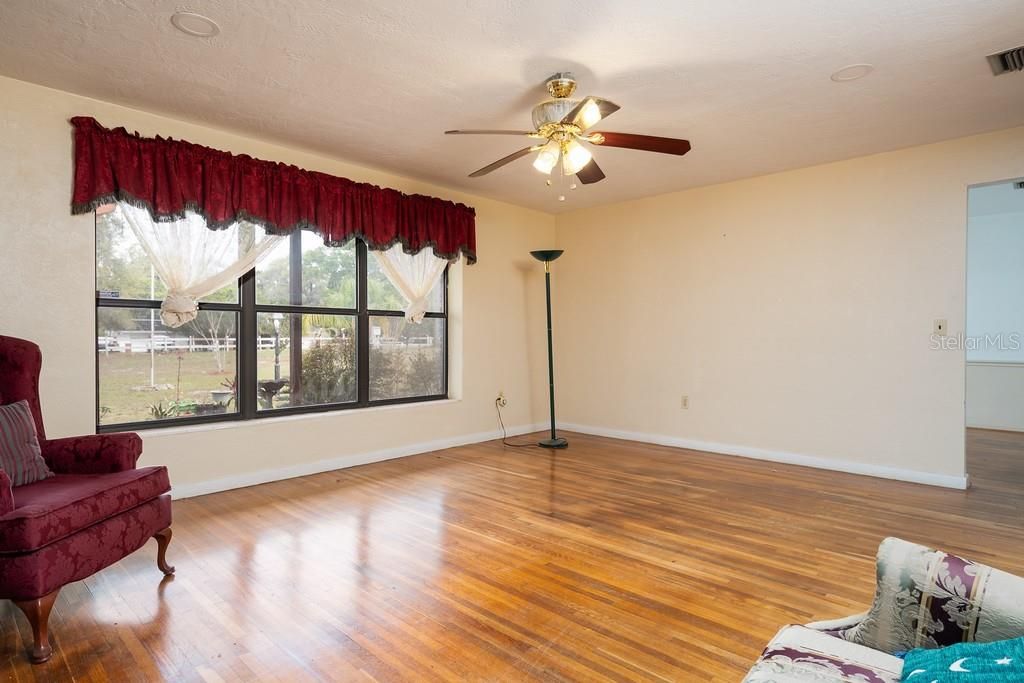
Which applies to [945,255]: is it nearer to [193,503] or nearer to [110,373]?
[193,503]

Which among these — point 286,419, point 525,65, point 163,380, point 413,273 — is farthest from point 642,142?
point 163,380

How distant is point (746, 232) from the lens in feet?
16.5

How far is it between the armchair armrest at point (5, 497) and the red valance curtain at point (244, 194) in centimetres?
200

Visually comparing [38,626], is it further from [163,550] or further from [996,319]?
[996,319]

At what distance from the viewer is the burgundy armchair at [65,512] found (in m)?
1.86

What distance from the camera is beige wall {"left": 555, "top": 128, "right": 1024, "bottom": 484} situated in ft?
13.4

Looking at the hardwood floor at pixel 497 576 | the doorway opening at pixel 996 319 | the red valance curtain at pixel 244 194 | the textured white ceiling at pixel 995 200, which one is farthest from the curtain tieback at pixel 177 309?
the doorway opening at pixel 996 319

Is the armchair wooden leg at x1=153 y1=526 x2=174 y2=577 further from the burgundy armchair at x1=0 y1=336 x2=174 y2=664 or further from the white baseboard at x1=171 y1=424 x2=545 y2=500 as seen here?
the white baseboard at x1=171 y1=424 x2=545 y2=500

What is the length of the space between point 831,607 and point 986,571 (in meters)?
1.25

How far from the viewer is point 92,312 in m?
3.34

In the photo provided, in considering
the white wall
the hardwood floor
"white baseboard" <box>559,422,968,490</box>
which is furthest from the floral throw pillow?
the white wall

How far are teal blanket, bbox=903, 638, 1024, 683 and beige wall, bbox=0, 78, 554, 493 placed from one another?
13.1 feet

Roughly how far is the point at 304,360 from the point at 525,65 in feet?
9.53

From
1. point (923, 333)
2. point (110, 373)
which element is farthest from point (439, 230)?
point (923, 333)
